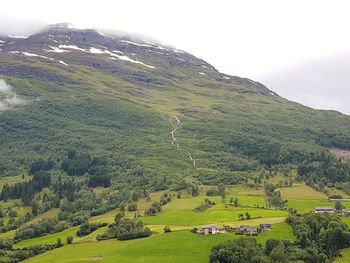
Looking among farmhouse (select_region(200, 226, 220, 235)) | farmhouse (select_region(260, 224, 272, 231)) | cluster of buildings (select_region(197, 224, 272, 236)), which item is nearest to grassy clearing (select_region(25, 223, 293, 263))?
farmhouse (select_region(260, 224, 272, 231))

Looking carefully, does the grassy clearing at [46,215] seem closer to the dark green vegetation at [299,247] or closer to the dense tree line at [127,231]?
the dense tree line at [127,231]

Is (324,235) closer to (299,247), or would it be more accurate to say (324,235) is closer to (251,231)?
(299,247)

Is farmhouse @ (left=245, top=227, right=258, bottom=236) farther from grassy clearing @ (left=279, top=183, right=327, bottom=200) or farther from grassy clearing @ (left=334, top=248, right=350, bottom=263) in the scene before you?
grassy clearing @ (left=279, top=183, right=327, bottom=200)

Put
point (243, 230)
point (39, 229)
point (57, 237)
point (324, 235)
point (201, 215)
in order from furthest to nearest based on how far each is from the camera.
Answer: point (39, 229)
point (201, 215)
point (57, 237)
point (243, 230)
point (324, 235)

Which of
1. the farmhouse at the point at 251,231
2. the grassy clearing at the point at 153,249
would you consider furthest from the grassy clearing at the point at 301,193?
the farmhouse at the point at 251,231

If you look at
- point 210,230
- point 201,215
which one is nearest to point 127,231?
point 210,230

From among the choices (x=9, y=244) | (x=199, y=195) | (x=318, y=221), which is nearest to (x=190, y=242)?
(x=318, y=221)

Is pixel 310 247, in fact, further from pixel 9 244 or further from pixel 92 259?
pixel 9 244
